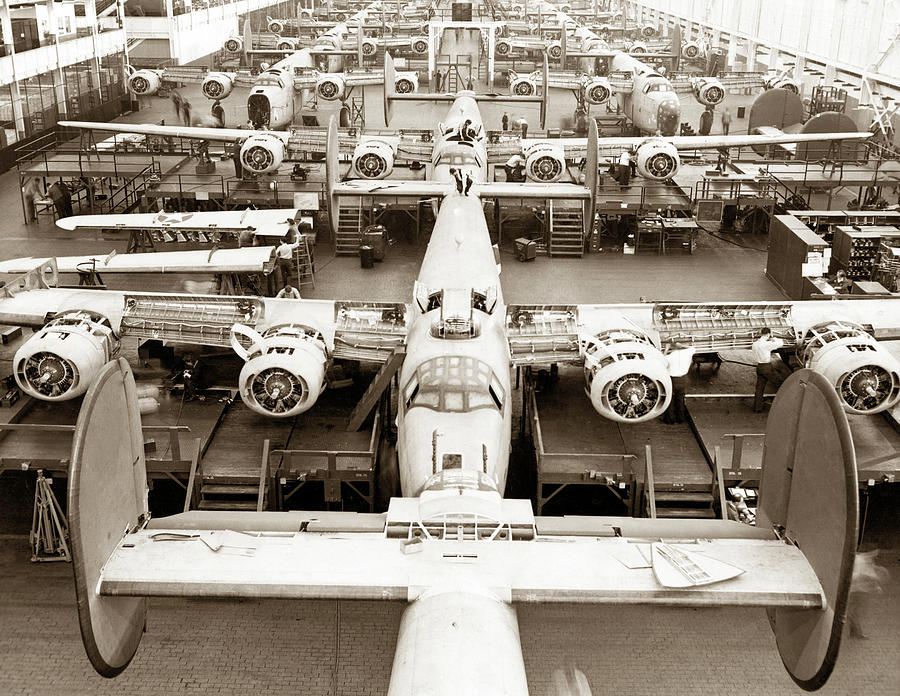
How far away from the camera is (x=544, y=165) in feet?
137

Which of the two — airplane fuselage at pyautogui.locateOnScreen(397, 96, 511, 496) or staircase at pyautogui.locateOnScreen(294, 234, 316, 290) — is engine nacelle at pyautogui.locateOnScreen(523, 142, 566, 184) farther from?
airplane fuselage at pyautogui.locateOnScreen(397, 96, 511, 496)

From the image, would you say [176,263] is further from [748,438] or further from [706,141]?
[706,141]

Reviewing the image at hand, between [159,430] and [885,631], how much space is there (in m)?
16.8

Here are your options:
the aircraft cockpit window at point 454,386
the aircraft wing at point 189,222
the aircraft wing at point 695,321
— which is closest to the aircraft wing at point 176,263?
the aircraft wing at point 189,222

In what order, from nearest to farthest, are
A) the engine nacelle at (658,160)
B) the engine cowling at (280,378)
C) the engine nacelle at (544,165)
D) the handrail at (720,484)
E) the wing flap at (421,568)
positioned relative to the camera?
the wing flap at (421,568) < the handrail at (720,484) < the engine cowling at (280,378) < the engine nacelle at (658,160) < the engine nacelle at (544,165)

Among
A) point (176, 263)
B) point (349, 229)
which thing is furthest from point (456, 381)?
point (349, 229)

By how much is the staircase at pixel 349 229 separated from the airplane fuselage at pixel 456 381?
1505 centimetres

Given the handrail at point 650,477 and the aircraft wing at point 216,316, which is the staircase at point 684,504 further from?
the aircraft wing at point 216,316

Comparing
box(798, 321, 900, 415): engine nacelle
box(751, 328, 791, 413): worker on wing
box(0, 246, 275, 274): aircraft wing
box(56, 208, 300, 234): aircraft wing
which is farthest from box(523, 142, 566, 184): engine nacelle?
box(798, 321, 900, 415): engine nacelle

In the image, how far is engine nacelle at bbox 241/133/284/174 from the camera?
42.1 metres

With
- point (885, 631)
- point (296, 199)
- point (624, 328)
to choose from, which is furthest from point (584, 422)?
point (296, 199)

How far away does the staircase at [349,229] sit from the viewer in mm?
40062

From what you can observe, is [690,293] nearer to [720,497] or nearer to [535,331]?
[535,331]

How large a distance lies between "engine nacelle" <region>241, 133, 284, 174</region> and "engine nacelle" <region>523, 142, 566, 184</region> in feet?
39.1
